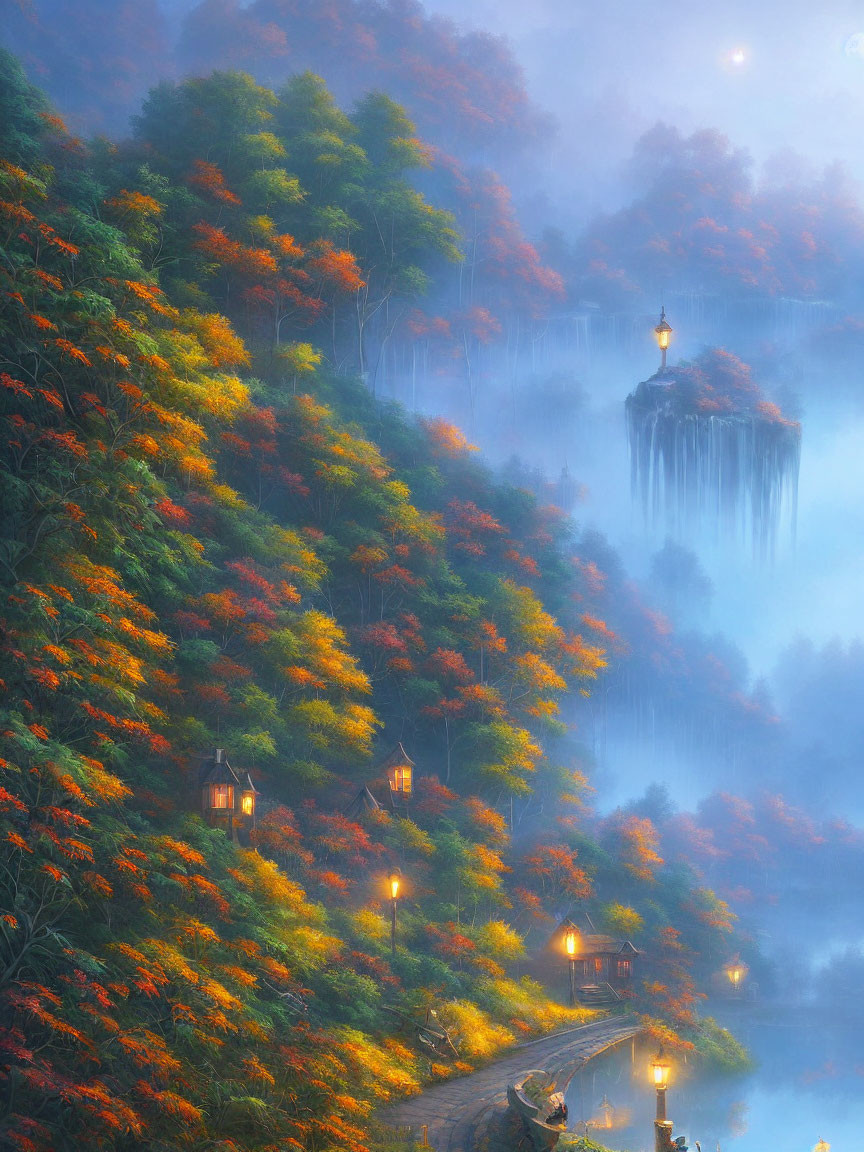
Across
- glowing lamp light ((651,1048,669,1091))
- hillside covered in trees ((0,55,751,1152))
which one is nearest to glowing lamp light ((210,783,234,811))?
hillside covered in trees ((0,55,751,1152))

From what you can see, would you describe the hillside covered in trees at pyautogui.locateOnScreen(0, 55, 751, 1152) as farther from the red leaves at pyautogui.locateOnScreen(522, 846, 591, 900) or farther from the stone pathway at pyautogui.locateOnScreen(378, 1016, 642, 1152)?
the stone pathway at pyautogui.locateOnScreen(378, 1016, 642, 1152)

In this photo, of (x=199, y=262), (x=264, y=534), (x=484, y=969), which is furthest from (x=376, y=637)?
(x=199, y=262)

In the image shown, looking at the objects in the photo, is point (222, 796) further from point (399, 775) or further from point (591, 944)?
point (591, 944)

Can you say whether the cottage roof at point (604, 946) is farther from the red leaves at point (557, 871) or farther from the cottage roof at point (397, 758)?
the cottage roof at point (397, 758)

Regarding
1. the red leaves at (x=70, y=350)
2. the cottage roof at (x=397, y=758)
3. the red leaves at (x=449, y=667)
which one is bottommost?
the cottage roof at (x=397, y=758)

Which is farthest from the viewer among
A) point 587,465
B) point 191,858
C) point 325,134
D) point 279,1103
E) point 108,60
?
point 587,465

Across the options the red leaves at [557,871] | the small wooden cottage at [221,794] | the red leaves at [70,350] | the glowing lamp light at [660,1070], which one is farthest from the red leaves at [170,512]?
the red leaves at [557,871]

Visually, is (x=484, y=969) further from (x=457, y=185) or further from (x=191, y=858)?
(x=457, y=185)

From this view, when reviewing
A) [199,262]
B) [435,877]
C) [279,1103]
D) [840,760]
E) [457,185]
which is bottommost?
[279,1103]
